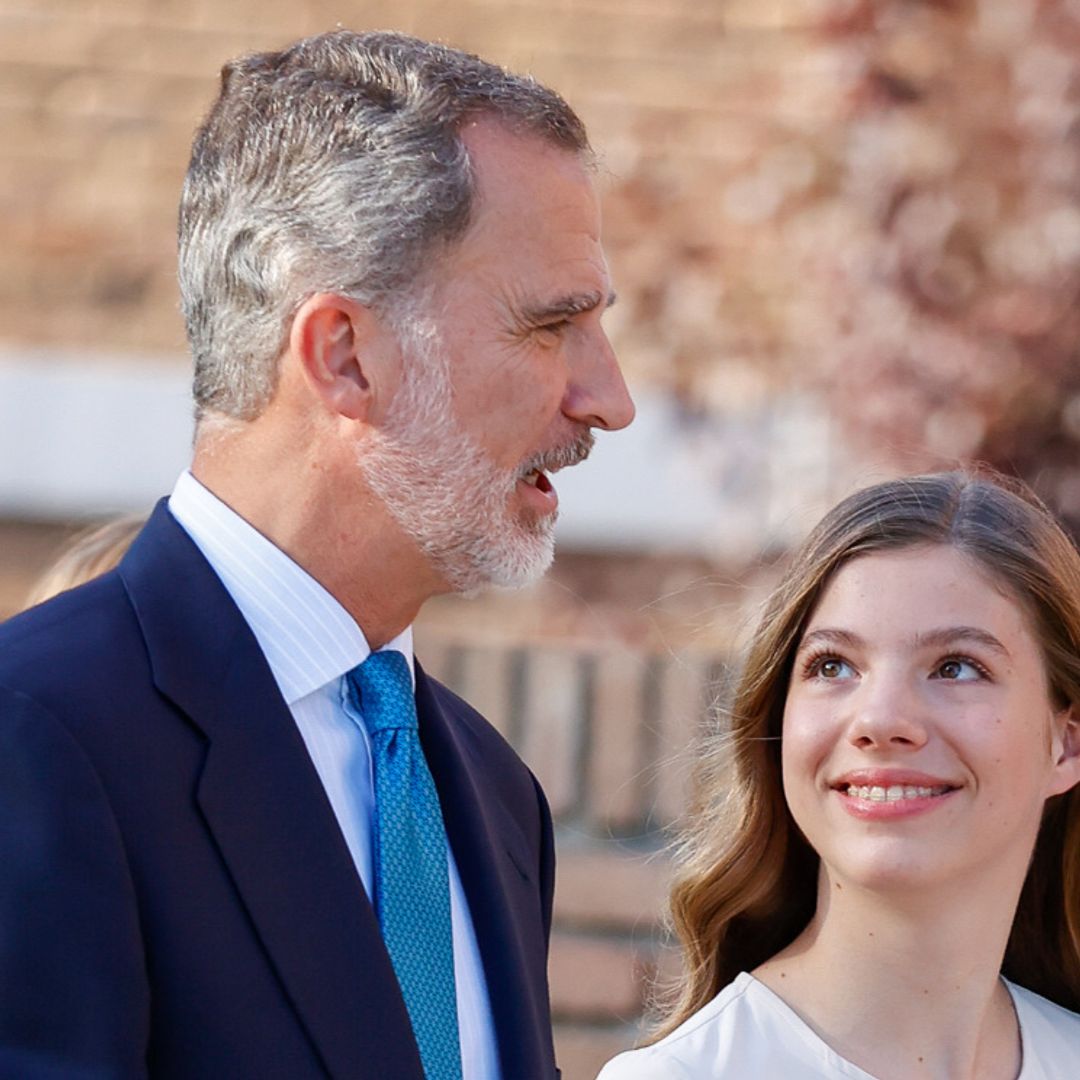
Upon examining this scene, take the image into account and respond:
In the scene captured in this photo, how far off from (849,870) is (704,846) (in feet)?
1.21

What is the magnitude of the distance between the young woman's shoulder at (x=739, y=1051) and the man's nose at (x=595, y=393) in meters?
0.67

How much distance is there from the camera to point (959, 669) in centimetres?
229

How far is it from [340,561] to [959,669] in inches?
27.3

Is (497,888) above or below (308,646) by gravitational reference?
below

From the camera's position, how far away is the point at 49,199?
5539mm

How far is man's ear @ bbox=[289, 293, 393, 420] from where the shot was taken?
2.17 meters

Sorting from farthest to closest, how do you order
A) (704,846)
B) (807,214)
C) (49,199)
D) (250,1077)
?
(49,199)
(807,214)
(704,846)
(250,1077)

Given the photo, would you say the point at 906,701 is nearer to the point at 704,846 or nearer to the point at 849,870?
the point at 849,870

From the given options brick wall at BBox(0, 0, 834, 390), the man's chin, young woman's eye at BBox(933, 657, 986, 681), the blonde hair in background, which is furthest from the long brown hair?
brick wall at BBox(0, 0, 834, 390)

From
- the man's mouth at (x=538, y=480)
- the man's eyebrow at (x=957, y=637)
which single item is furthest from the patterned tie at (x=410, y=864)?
the man's eyebrow at (x=957, y=637)

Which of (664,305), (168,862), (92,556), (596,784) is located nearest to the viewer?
(168,862)

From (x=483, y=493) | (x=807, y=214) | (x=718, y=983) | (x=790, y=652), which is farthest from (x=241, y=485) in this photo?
(x=807, y=214)

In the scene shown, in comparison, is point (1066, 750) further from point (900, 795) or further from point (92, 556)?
point (92, 556)

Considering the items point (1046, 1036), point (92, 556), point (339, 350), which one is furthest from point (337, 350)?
point (92, 556)
